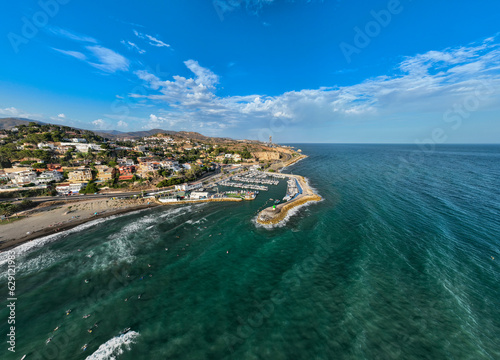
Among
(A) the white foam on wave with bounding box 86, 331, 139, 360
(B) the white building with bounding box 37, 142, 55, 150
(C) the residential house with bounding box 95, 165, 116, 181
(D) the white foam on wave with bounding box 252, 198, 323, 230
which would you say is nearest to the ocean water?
(A) the white foam on wave with bounding box 86, 331, 139, 360

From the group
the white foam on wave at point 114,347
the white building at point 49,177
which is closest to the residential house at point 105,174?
the white building at point 49,177

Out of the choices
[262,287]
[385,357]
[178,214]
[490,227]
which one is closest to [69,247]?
[178,214]

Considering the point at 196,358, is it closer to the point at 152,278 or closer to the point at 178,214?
the point at 152,278

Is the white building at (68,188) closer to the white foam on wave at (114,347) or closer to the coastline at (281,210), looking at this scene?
the white foam on wave at (114,347)

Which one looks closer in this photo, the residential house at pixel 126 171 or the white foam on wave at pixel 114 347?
the white foam on wave at pixel 114 347

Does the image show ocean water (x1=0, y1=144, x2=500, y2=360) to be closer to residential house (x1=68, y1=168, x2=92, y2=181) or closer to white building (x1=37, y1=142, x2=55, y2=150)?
residential house (x1=68, y1=168, x2=92, y2=181)
